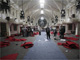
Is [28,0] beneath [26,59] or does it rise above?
above

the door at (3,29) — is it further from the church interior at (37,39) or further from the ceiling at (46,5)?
the ceiling at (46,5)

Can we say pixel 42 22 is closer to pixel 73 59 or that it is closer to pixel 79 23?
pixel 79 23

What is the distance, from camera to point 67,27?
1516 cm

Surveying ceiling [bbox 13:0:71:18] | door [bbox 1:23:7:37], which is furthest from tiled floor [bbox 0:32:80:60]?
ceiling [bbox 13:0:71:18]

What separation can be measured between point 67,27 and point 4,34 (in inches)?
572

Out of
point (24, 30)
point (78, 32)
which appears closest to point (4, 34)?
point (24, 30)

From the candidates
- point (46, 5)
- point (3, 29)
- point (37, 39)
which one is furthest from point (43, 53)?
point (46, 5)

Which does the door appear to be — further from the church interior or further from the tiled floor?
the tiled floor

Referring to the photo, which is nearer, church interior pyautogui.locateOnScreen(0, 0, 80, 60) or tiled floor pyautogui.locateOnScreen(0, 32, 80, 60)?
tiled floor pyautogui.locateOnScreen(0, 32, 80, 60)

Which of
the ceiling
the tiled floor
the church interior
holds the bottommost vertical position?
the tiled floor

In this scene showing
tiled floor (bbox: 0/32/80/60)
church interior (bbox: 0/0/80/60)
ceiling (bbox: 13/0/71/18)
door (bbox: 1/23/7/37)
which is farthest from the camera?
ceiling (bbox: 13/0/71/18)

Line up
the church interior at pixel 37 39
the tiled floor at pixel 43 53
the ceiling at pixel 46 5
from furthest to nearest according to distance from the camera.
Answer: the ceiling at pixel 46 5
the church interior at pixel 37 39
the tiled floor at pixel 43 53

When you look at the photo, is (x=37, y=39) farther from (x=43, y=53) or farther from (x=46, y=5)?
(x=46, y=5)

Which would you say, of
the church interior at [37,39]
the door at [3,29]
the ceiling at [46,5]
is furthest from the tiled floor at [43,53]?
the ceiling at [46,5]
